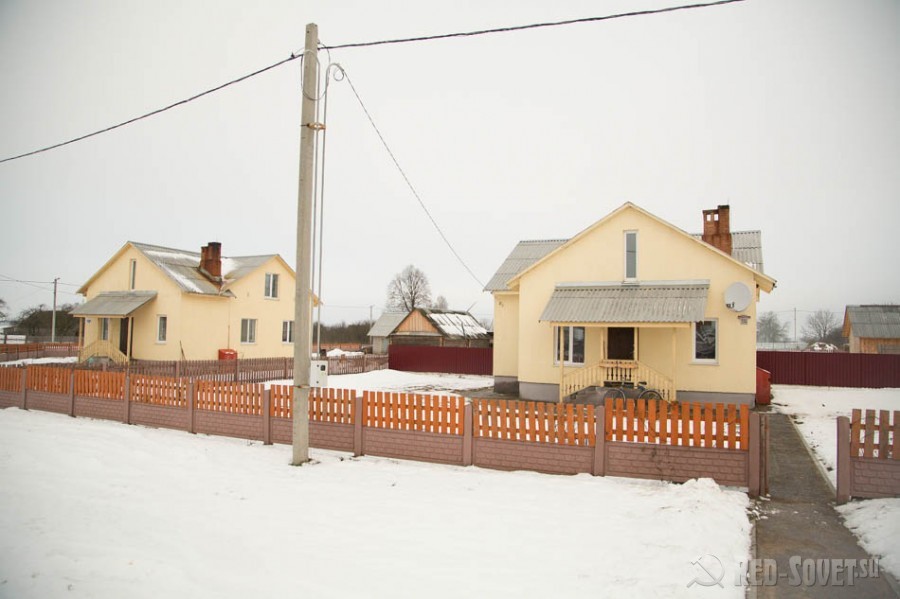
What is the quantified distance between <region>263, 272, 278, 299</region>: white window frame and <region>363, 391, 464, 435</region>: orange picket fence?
25.5 metres

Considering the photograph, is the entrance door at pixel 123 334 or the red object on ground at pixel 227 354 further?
the entrance door at pixel 123 334

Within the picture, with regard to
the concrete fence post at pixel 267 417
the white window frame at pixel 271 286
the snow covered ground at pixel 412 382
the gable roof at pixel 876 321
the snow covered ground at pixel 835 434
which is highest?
the white window frame at pixel 271 286

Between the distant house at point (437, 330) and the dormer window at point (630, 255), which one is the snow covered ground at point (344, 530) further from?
the distant house at point (437, 330)

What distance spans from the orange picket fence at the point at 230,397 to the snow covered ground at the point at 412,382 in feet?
28.8

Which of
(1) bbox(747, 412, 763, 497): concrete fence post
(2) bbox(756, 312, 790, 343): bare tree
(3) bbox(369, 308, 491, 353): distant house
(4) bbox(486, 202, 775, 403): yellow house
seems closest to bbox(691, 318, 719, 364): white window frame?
(4) bbox(486, 202, 775, 403): yellow house

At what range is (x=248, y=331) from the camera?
32719 mm

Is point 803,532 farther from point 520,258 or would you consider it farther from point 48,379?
point 520,258

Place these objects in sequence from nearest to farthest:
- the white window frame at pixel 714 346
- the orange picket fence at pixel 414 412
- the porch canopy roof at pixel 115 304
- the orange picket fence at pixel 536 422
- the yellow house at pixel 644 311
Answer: the orange picket fence at pixel 536 422
the orange picket fence at pixel 414 412
the yellow house at pixel 644 311
the white window frame at pixel 714 346
the porch canopy roof at pixel 115 304

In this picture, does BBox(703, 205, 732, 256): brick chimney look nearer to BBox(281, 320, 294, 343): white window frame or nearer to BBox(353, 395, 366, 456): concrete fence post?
BBox(353, 395, 366, 456): concrete fence post

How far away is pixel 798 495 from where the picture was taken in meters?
8.03

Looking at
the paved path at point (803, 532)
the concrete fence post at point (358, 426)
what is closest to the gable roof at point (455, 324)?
the concrete fence post at point (358, 426)

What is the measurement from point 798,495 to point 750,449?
1003mm

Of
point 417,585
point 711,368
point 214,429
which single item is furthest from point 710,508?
point 711,368

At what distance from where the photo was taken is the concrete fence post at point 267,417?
11078 millimetres
